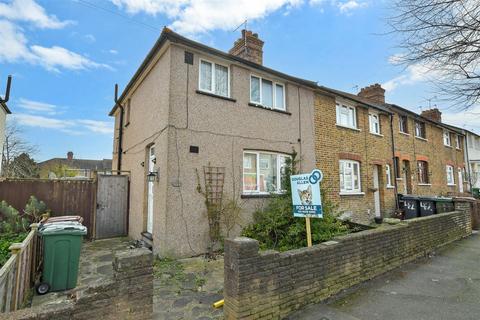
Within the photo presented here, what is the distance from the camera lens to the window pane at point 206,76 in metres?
7.66

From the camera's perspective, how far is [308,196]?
18.0ft

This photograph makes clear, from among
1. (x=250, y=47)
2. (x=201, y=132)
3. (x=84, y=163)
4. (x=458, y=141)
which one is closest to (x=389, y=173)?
(x=250, y=47)

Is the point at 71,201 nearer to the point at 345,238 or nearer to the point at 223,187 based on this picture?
the point at 223,187

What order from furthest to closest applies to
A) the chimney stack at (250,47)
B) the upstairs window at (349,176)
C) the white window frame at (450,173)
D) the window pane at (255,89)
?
the white window frame at (450,173) < the upstairs window at (349,176) < the chimney stack at (250,47) < the window pane at (255,89)

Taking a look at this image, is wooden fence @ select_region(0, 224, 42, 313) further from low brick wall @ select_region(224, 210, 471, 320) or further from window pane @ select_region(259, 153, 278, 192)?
window pane @ select_region(259, 153, 278, 192)

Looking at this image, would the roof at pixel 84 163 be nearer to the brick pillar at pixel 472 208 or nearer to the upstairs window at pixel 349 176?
the upstairs window at pixel 349 176

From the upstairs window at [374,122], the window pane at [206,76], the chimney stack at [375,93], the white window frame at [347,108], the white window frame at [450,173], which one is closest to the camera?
the window pane at [206,76]

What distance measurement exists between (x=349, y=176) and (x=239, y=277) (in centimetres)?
968

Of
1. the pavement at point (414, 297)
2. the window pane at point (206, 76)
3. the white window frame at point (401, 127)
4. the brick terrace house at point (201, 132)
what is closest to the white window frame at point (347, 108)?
the brick terrace house at point (201, 132)

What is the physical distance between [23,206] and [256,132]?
25.6 feet

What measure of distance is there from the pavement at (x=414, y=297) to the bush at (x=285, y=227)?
149cm

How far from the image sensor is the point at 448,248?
25.4 ft

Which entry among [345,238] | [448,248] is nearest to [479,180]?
[448,248]

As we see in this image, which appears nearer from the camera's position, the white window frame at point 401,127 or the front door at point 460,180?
the white window frame at point 401,127
